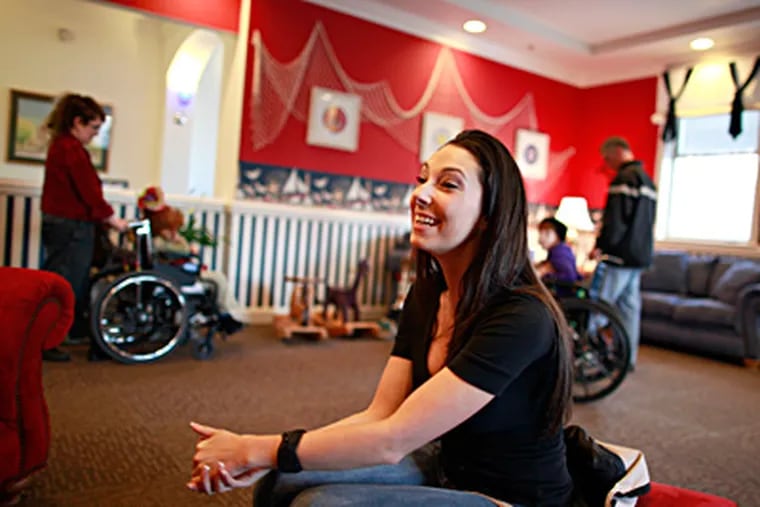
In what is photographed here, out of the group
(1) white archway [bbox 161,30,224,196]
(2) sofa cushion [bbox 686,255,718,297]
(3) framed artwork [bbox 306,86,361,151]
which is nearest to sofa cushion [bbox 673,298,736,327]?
(2) sofa cushion [bbox 686,255,718,297]

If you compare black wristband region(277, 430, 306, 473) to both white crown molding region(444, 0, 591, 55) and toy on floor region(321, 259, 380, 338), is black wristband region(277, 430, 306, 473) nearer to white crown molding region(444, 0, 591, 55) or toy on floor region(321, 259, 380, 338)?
toy on floor region(321, 259, 380, 338)

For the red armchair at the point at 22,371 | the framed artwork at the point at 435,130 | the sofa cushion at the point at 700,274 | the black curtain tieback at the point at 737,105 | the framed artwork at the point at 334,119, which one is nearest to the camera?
the red armchair at the point at 22,371

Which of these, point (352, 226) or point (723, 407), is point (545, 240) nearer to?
point (723, 407)

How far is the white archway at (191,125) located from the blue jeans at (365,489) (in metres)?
6.09

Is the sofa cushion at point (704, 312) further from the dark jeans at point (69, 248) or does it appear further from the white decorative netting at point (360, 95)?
the dark jeans at point (69, 248)

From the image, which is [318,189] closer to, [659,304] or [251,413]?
[251,413]

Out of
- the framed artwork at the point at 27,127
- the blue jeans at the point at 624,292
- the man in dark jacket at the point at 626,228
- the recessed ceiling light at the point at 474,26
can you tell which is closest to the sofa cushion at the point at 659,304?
the blue jeans at the point at 624,292

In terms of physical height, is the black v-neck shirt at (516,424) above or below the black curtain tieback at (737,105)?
below

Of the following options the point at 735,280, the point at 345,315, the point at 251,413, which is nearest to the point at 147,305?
the point at 251,413

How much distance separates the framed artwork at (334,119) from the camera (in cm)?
513

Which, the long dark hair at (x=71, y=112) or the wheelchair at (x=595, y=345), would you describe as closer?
the wheelchair at (x=595, y=345)

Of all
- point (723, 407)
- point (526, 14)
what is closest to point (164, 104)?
point (526, 14)

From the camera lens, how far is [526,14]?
5.48 meters

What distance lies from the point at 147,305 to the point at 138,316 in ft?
0.26
